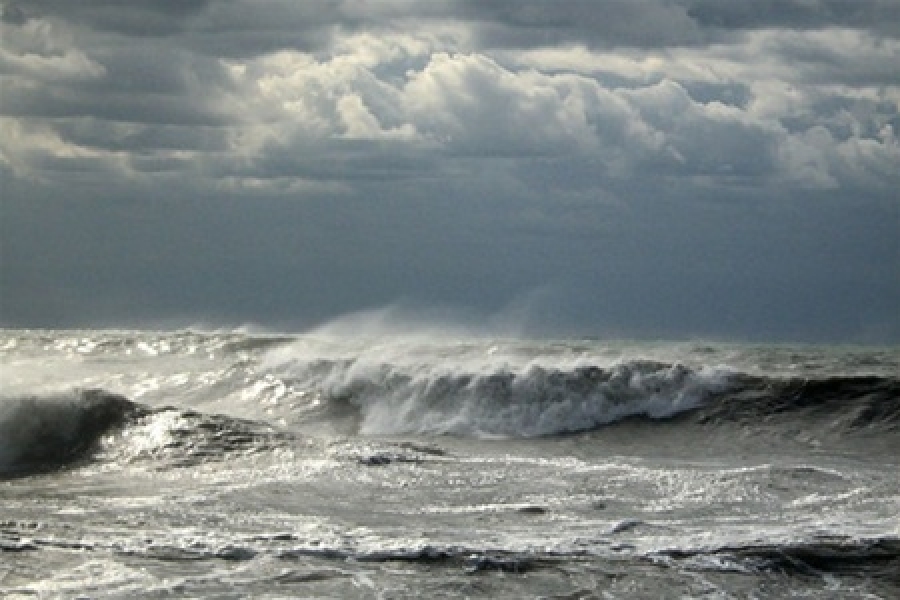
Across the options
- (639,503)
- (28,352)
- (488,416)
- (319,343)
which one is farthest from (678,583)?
(28,352)

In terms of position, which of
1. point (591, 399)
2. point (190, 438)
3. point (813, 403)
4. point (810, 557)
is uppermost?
point (190, 438)

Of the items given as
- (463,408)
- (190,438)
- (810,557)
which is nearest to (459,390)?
(463,408)

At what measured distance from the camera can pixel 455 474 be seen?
20.4m

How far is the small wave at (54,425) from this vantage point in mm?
23422

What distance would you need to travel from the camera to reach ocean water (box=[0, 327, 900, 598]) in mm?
14039

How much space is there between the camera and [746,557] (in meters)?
14.6

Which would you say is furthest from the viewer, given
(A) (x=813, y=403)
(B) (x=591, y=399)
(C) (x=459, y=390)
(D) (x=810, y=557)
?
(C) (x=459, y=390)

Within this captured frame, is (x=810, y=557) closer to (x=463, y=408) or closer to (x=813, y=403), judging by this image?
(x=813, y=403)

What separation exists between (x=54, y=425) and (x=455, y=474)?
8.63 metres

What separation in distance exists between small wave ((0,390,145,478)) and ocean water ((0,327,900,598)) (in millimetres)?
62

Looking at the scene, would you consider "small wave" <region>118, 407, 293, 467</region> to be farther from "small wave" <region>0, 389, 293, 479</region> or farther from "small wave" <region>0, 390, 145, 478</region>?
"small wave" <region>0, 390, 145, 478</region>

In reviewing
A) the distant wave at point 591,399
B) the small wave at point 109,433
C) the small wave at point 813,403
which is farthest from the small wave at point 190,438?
the small wave at point 813,403

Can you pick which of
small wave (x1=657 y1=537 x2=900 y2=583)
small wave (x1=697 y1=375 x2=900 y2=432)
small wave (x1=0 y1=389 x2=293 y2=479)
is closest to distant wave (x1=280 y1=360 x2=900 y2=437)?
small wave (x1=697 y1=375 x2=900 y2=432)

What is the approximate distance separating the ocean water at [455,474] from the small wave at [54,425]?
62 mm
